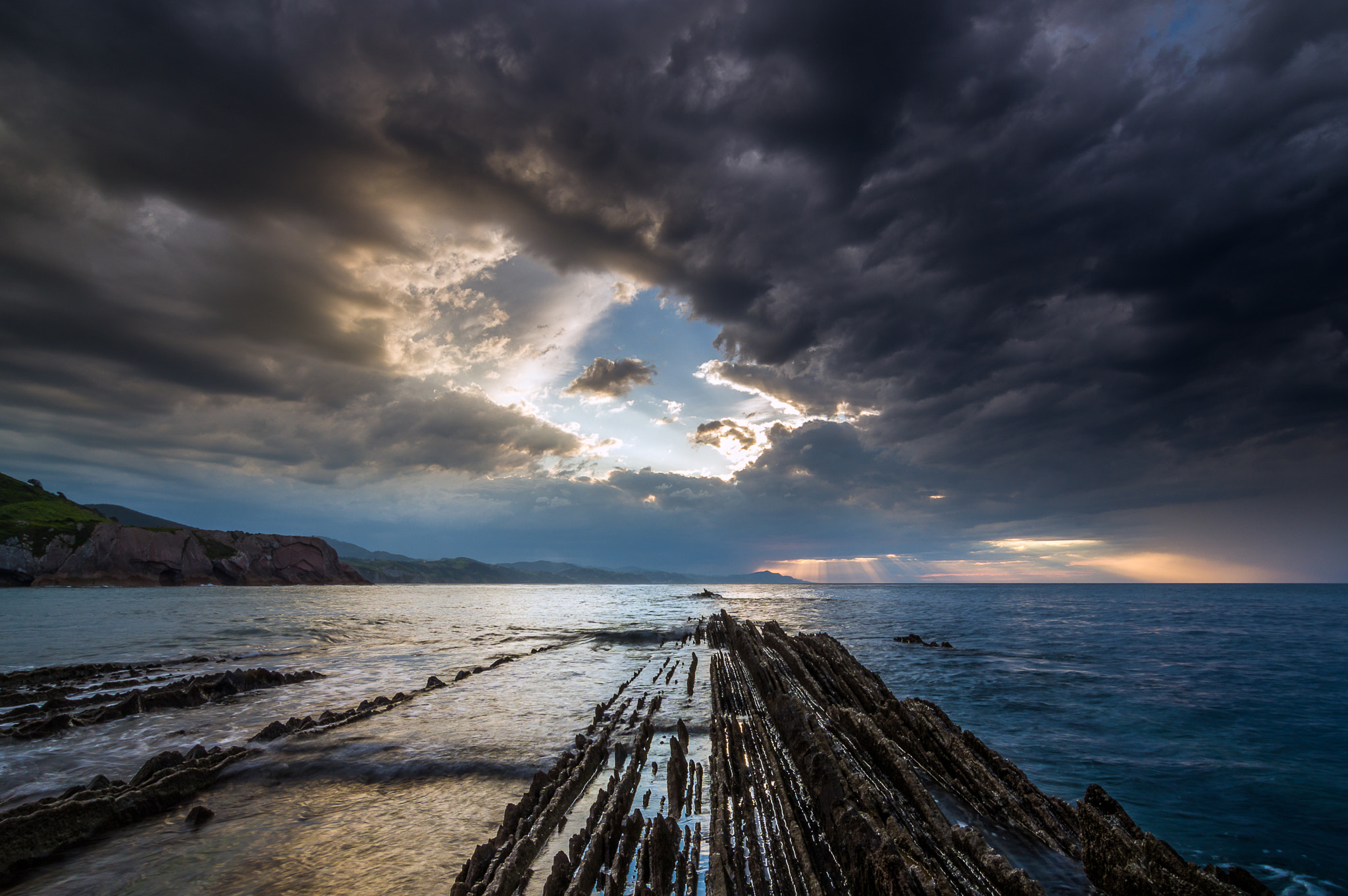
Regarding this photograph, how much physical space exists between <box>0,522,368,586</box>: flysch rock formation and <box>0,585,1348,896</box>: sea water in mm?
99261

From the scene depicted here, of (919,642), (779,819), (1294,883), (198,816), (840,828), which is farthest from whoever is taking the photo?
(919,642)

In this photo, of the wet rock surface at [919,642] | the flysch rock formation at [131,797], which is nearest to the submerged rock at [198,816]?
the flysch rock formation at [131,797]

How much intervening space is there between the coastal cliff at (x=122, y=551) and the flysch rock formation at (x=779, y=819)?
492ft

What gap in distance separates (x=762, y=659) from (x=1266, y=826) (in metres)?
12.9

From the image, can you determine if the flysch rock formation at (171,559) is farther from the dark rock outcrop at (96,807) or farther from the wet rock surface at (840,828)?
the wet rock surface at (840,828)

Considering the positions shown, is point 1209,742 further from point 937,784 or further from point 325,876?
point 325,876

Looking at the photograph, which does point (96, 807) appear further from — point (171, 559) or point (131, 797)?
point (171, 559)

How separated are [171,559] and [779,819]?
544 feet

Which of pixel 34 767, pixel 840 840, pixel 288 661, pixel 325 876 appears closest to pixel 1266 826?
pixel 840 840

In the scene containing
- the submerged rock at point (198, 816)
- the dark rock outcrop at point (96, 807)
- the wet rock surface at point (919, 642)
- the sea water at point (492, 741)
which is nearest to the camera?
the dark rock outcrop at point (96, 807)

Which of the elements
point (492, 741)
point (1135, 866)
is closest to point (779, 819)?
point (1135, 866)

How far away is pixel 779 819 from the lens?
7246 millimetres

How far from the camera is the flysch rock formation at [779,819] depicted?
5.53 metres

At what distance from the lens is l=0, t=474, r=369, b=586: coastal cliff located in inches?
4082
